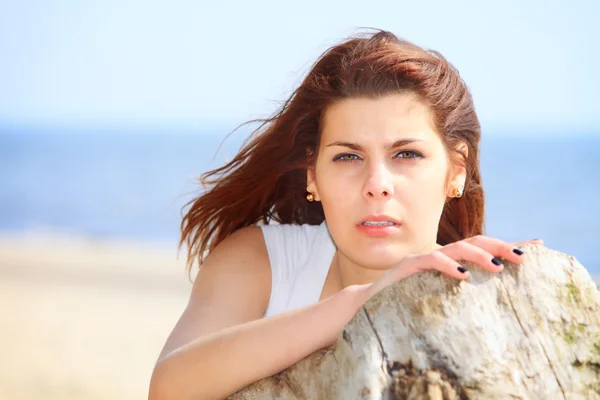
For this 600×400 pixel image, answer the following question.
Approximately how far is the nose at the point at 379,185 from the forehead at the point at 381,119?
0.14 m

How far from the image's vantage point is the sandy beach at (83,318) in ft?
25.1

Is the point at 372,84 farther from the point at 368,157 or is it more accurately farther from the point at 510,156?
the point at 510,156

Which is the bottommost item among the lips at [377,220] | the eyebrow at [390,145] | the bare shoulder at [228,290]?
the bare shoulder at [228,290]

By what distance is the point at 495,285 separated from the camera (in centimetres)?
226

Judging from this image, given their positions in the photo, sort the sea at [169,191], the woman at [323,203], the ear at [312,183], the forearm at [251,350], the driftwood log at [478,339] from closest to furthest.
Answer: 1. the driftwood log at [478,339]
2. the forearm at [251,350]
3. the woman at [323,203]
4. the ear at [312,183]
5. the sea at [169,191]

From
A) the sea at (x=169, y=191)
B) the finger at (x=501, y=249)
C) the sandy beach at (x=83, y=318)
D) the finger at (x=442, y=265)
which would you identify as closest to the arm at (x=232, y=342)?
the finger at (x=442, y=265)

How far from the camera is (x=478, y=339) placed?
85.7 inches

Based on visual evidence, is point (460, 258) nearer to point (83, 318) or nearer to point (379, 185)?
point (379, 185)

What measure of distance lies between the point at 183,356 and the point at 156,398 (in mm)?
190

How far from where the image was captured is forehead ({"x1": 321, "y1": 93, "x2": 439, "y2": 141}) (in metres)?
3.20

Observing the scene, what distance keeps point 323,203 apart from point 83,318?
7.76 m

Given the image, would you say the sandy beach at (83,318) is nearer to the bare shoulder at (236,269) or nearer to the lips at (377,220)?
the bare shoulder at (236,269)

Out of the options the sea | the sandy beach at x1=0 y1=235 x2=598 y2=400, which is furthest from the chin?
the sea

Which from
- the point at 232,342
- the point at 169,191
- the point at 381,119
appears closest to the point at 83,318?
the point at 381,119
